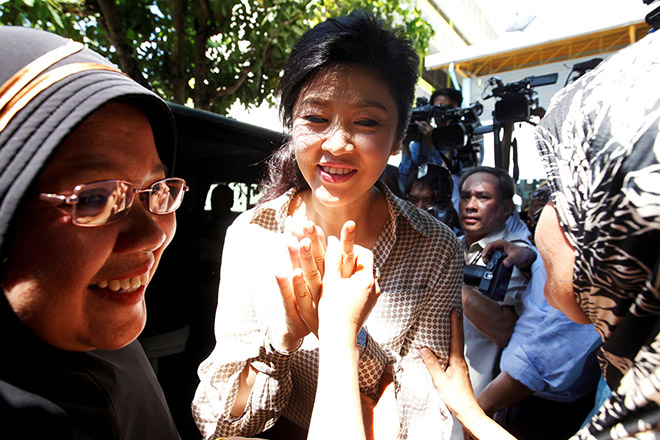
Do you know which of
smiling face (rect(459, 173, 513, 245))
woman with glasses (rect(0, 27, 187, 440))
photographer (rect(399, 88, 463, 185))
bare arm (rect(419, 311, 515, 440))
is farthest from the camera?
photographer (rect(399, 88, 463, 185))

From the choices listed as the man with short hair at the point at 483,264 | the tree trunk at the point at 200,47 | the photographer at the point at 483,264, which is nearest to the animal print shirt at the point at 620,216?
the photographer at the point at 483,264

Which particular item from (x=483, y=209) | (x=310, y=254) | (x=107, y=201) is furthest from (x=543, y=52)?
(x=107, y=201)

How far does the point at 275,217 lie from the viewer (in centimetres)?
173

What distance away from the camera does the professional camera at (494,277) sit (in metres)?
2.46

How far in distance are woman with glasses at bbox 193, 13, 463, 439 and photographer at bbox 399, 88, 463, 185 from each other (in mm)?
2840

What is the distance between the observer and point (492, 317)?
256 centimetres

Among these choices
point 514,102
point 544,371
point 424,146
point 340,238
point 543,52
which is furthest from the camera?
point 543,52

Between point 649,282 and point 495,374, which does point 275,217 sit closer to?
point 649,282

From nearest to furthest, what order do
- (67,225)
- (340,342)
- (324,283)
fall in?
(67,225) < (340,342) < (324,283)

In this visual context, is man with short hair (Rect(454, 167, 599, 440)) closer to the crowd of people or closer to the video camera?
the crowd of people

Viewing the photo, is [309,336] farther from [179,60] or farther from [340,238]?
[179,60]

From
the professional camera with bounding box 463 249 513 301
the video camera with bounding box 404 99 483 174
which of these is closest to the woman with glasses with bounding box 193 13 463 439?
the professional camera with bounding box 463 249 513 301

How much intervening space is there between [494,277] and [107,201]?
2.24m

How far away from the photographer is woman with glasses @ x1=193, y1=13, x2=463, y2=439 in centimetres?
140
